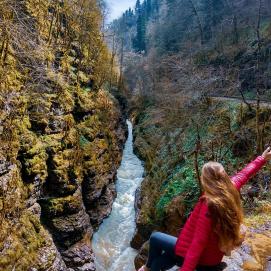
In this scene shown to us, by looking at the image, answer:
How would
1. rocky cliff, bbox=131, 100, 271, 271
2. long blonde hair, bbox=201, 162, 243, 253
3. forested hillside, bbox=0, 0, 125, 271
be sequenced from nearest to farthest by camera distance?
long blonde hair, bbox=201, 162, 243, 253
rocky cliff, bbox=131, 100, 271, 271
forested hillside, bbox=0, 0, 125, 271

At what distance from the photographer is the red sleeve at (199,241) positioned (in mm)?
3428

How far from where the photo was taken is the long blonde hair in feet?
11.7

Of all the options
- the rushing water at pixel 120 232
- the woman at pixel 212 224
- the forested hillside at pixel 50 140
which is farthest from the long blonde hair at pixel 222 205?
the rushing water at pixel 120 232

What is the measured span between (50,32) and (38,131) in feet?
25.6

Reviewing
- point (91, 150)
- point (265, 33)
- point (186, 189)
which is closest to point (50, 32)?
point (91, 150)

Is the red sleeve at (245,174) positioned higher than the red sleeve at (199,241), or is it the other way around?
the red sleeve at (245,174)

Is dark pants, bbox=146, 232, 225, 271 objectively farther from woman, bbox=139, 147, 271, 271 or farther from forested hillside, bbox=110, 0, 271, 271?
forested hillside, bbox=110, 0, 271, 271

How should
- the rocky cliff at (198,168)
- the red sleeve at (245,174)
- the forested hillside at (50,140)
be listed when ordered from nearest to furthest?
the red sleeve at (245,174), the rocky cliff at (198,168), the forested hillside at (50,140)

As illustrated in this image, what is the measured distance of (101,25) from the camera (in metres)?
34.4

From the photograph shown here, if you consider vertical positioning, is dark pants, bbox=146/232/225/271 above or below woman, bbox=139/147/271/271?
below

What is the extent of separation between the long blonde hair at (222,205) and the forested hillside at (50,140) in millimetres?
7717

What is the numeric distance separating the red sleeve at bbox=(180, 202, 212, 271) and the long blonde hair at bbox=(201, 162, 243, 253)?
76 millimetres

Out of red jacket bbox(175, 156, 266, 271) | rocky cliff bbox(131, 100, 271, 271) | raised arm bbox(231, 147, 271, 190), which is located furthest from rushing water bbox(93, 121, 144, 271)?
red jacket bbox(175, 156, 266, 271)

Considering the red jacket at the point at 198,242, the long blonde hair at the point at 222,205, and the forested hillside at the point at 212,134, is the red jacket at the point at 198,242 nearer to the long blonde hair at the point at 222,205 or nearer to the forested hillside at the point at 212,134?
the long blonde hair at the point at 222,205
